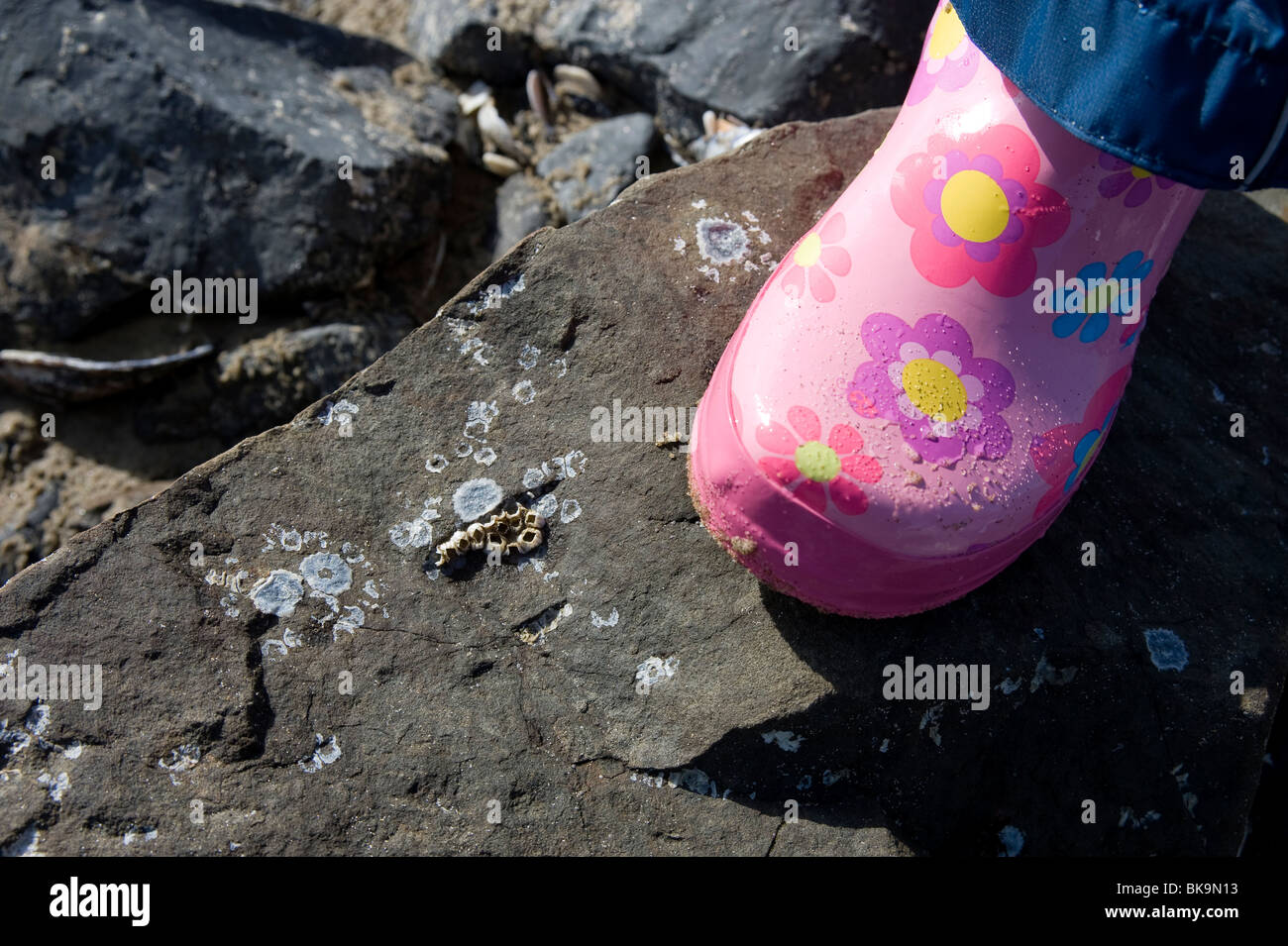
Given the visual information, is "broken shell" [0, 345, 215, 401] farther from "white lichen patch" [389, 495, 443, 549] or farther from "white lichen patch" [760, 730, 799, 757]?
"white lichen patch" [760, 730, 799, 757]

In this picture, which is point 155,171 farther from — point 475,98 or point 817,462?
Answer: point 817,462

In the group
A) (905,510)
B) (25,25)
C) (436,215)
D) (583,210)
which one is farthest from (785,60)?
(25,25)

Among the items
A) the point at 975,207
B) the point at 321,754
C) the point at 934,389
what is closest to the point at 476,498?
the point at 321,754

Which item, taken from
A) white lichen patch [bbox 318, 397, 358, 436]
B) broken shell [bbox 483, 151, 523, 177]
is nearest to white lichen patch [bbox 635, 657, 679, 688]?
white lichen patch [bbox 318, 397, 358, 436]

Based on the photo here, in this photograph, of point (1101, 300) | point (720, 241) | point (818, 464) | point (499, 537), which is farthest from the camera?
point (720, 241)

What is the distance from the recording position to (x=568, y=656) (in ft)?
5.73

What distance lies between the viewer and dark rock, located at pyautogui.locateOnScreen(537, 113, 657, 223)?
265cm

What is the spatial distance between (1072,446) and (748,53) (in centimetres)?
147

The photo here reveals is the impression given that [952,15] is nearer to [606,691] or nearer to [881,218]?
[881,218]

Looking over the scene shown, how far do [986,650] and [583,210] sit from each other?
1467mm

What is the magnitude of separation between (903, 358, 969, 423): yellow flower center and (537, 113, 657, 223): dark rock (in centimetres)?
129

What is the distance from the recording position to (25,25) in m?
2.44

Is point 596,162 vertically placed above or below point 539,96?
below

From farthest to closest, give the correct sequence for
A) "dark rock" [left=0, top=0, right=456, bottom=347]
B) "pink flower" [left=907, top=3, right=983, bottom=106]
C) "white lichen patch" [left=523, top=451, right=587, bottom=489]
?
1. "dark rock" [left=0, top=0, right=456, bottom=347]
2. "white lichen patch" [left=523, top=451, right=587, bottom=489]
3. "pink flower" [left=907, top=3, right=983, bottom=106]
